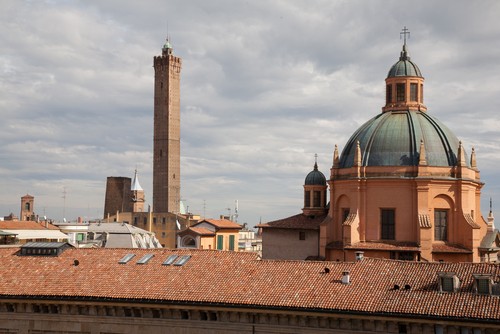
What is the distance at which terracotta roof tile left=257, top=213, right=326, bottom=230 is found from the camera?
53.6m

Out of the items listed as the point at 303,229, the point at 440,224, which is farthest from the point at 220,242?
the point at 440,224

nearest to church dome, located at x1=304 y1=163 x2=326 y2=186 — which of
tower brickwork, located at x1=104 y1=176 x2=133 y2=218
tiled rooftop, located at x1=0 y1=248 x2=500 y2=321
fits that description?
tiled rooftop, located at x1=0 y1=248 x2=500 y2=321

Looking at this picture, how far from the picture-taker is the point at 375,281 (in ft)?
93.5

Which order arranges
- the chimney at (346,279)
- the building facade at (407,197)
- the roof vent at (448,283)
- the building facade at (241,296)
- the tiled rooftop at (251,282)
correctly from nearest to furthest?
the building facade at (241,296) < the tiled rooftop at (251,282) < the roof vent at (448,283) < the chimney at (346,279) < the building facade at (407,197)

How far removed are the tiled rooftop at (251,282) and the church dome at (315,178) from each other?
79.7 feet

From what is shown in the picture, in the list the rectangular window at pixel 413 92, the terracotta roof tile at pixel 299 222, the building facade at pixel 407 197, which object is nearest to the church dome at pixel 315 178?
the terracotta roof tile at pixel 299 222

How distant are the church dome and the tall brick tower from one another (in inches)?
2545

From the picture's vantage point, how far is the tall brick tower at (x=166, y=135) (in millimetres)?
119938

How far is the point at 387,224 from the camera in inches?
1876

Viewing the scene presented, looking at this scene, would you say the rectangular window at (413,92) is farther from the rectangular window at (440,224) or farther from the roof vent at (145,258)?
the roof vent at (145,258)

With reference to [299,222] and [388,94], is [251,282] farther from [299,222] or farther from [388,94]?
[388,94]

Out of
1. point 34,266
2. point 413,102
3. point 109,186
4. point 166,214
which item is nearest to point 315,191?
point 413,102

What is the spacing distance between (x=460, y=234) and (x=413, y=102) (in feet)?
34.5

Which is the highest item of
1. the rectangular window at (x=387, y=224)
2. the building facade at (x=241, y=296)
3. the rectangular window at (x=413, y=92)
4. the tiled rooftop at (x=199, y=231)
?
the rectangular window at (x=413, y=92)
